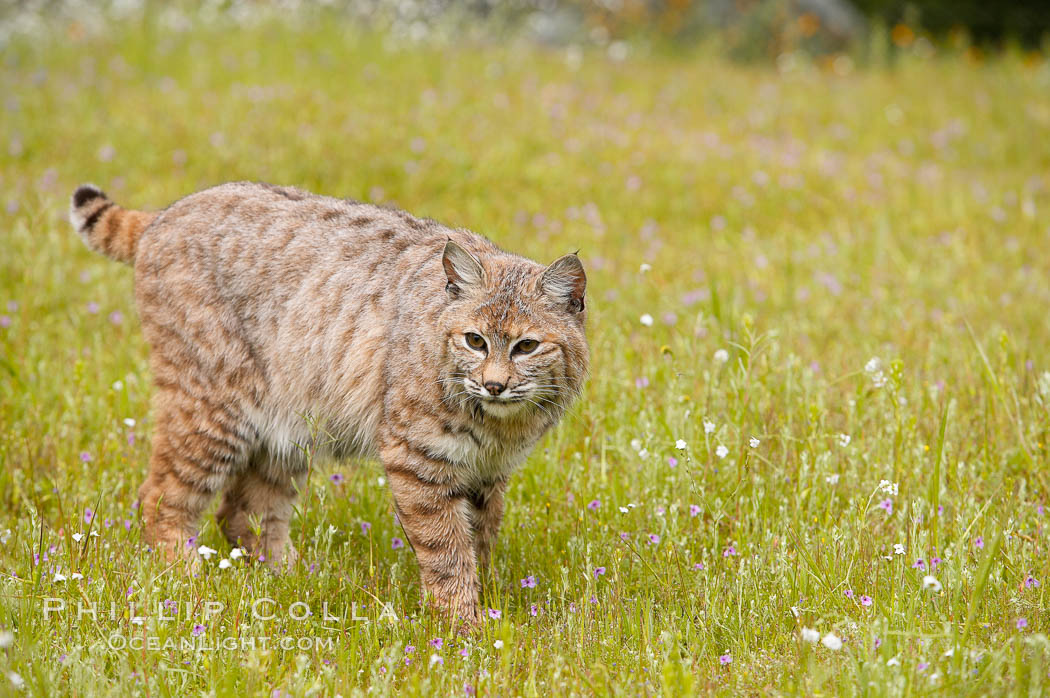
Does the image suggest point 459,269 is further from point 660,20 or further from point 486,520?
point 660,20

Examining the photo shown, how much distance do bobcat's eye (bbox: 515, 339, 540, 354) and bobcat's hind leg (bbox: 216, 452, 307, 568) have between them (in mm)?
1558

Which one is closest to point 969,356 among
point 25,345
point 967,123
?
point 25,345

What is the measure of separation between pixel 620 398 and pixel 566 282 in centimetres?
170

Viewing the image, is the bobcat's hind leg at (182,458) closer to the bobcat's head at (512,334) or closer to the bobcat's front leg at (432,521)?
the bobcat's front leg at (432,521)

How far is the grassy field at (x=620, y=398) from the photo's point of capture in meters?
3.33

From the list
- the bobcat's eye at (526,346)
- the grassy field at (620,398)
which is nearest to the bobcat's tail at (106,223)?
the grassy field at (620,398)

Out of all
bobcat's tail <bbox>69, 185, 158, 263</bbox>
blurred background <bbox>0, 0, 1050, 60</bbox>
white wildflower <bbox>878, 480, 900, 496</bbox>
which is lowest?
white wildflower <bbox>878, 480, 900, 496</bbox>

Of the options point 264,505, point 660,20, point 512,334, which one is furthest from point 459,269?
point 660,20

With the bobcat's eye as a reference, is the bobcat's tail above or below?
above

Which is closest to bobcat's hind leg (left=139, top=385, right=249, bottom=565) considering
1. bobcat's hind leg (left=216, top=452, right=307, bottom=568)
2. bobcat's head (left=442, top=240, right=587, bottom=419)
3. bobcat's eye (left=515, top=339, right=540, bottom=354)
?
bobcat's hind leg (left=216, top=452, right=307, bottom=568)

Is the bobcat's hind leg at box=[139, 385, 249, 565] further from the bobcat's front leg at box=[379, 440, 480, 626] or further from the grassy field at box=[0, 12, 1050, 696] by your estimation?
the bobcat's front leg at box=[379, 440, 480, 626]

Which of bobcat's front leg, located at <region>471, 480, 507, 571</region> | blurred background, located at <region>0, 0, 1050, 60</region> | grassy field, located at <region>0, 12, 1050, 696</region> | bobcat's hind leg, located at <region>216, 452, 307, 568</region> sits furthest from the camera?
blurred background, located at <region>0, 0, 1050, 60</region>

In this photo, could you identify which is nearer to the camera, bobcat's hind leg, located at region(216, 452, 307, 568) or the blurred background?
bobcat's hind leg, located at region(216, 452, 307, 568)

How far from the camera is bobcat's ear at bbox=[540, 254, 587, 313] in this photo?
3852 millimetres
